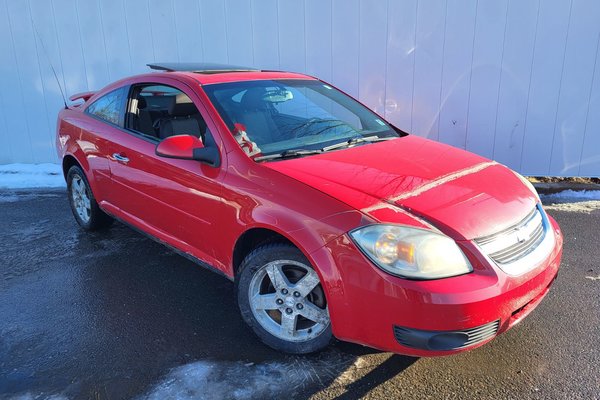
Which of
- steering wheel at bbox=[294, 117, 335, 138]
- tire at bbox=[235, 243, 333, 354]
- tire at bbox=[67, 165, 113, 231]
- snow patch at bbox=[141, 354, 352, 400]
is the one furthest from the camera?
tire at bbox=[67, 165, 113, 231]

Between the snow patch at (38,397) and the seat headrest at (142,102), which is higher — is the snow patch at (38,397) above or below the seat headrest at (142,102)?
below

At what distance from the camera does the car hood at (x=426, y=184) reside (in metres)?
2.34

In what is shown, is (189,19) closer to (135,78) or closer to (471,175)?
(135,78)

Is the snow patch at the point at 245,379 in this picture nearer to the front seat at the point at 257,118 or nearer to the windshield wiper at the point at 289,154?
the windshield wiper at the point at 289,154

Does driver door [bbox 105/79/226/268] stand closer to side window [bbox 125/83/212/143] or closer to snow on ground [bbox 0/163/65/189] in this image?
side window [bbox 125/83/212/143]

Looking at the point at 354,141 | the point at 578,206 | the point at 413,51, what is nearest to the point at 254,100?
the point at 354,141

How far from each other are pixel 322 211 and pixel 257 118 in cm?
106

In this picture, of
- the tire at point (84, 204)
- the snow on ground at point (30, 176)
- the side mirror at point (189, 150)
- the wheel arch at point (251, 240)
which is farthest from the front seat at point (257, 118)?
the snow on ground at point (30, 176)

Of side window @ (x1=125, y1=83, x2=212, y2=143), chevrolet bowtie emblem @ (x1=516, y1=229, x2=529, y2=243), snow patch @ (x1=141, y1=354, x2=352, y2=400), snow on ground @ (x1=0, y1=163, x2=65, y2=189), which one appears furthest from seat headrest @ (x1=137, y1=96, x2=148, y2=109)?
snow on ground @ (x1=0, y1=163, x2=65, y2=189)

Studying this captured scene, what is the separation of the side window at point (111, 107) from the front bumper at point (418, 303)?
2416 millimetres

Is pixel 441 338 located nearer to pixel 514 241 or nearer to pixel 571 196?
pixel 514 241

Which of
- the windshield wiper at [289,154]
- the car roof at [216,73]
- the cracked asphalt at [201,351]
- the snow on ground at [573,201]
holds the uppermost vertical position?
the car roof at [216,73]

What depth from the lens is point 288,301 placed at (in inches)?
103

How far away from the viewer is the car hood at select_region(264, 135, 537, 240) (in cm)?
234
